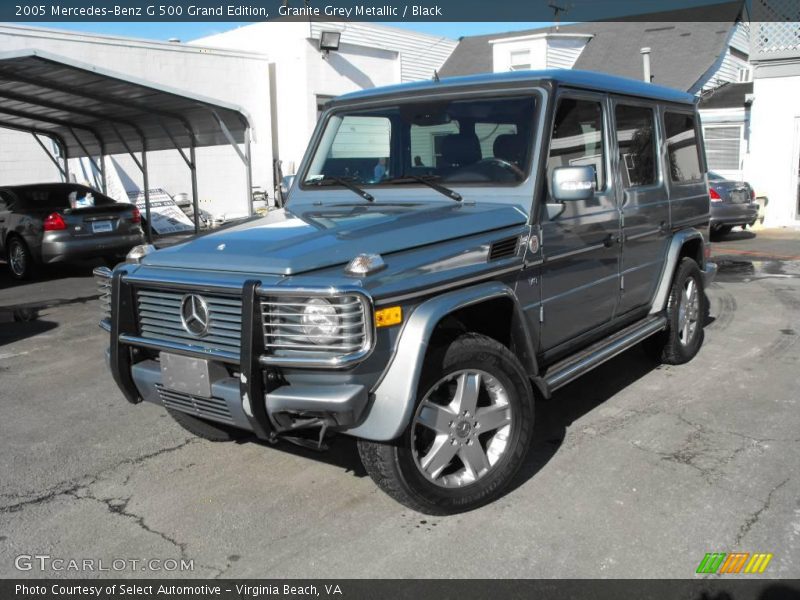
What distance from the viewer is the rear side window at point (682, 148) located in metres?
5.61

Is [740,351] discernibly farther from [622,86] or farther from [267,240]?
[267,240]

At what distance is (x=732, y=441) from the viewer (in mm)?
4355

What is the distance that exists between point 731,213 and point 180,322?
13165 millimetres

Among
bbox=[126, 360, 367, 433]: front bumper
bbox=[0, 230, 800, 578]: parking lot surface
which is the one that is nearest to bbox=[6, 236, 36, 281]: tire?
bbox=[0, 230, 800, 578]: parking lot surface

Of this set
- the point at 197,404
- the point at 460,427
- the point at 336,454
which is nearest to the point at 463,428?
the point at 460,427

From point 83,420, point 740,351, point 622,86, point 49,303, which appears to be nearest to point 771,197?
point 740,351

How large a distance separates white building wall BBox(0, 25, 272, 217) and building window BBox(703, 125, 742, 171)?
1191 cm

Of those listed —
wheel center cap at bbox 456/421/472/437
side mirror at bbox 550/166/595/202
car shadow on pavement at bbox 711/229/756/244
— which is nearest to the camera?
wheel center cap at bbox 456/421/472/437

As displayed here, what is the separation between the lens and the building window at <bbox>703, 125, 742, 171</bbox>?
18641 mm

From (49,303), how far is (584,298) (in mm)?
7650

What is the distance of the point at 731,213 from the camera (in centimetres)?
1409

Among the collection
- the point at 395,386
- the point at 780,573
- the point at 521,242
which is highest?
the point at 521,242

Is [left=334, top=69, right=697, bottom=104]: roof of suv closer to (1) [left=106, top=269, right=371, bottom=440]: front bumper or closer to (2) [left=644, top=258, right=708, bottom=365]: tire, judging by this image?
(2) [left=644, top=258, right=708, bottom=365]: tire

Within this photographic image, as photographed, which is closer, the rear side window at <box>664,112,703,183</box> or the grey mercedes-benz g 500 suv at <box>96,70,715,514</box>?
the grey mercedes-benz g 500 suv at <box>96,70,715,514</box>
